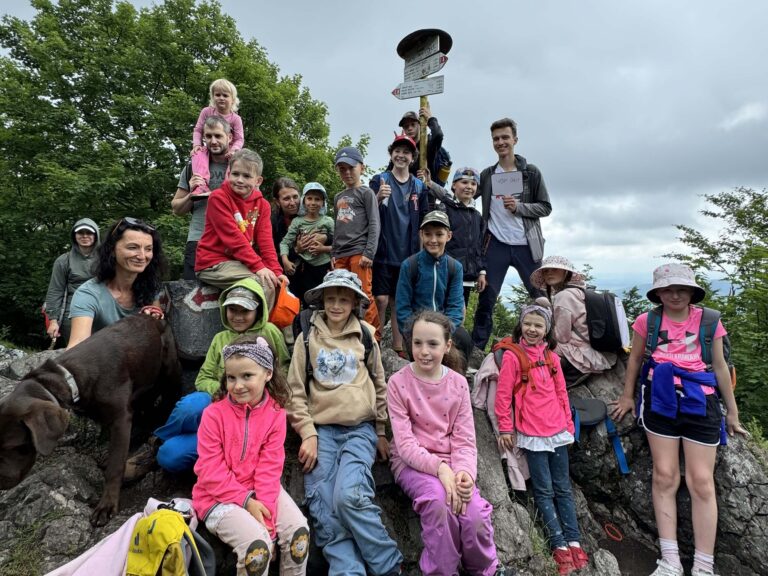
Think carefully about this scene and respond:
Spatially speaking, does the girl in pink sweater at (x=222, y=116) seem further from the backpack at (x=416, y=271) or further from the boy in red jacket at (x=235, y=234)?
the backpack at (x=416, y=271)

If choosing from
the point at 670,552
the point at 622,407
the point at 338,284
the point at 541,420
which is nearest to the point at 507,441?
the point at 541,420

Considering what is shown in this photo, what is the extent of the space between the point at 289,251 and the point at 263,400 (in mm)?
3613

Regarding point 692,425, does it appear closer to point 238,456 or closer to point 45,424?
point 238,456

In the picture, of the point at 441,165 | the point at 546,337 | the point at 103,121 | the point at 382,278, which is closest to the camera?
the point at 546,337

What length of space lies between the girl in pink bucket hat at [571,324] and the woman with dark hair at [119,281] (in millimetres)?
4602

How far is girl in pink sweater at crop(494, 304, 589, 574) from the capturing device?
4086 millimetres

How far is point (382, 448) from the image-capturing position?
379 centimetres

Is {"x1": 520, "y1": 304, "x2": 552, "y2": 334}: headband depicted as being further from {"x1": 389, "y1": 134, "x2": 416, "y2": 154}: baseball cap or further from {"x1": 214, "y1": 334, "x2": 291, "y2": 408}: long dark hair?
{"x1": 389, "y1": 134, "x2": 416, "y2": 154}: baseball cap

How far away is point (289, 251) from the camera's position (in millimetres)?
6582

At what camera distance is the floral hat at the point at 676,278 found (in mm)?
4211

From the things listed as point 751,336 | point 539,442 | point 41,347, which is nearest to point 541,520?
point 539,442

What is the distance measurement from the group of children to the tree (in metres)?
9.62

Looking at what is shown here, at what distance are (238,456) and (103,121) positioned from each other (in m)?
16.9

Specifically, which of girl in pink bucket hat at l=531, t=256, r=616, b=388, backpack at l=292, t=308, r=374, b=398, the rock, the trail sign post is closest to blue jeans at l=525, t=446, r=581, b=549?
girl in pink bucket hat at l=531, t=256, r=616, b=388
